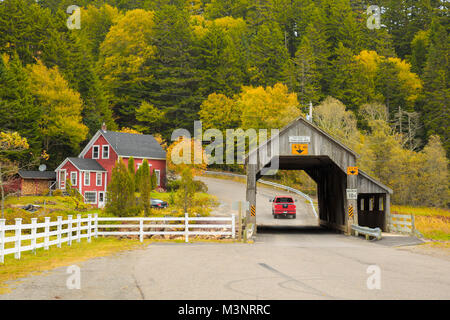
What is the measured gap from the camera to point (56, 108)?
204 ft

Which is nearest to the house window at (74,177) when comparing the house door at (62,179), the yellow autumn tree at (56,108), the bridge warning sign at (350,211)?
the house door at (62,179)

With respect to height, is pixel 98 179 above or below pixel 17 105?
below

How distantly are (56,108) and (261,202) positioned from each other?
30.1m

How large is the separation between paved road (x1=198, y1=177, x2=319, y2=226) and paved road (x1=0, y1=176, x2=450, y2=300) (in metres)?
23.1

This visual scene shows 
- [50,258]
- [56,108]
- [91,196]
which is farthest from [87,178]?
[50,258]

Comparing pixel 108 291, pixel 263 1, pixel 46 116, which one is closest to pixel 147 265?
pixel 108 291

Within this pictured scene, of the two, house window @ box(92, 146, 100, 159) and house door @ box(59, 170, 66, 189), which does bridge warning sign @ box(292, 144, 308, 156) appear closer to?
house door @ box(59, 170, 66, 189)

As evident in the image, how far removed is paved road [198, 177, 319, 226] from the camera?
134 feet

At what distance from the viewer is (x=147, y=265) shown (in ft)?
43.1

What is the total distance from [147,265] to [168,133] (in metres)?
66.5

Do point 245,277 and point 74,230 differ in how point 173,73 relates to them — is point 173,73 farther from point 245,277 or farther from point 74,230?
point 245,277

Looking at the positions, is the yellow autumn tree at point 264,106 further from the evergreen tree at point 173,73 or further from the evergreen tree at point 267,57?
the evergreen tree at point 173,73

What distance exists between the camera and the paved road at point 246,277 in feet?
28.9

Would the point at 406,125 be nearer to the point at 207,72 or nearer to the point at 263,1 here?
the point at 207,72
